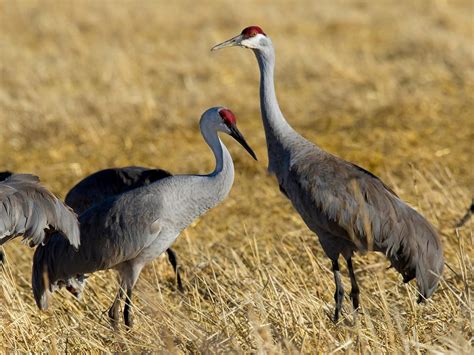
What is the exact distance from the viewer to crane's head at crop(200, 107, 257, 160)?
5207 millimetres

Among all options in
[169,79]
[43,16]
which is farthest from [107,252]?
[43,16]

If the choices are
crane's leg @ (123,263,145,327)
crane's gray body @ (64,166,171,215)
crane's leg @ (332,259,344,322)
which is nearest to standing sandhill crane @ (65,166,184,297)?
crane's gray body @ (64,166,171,215)

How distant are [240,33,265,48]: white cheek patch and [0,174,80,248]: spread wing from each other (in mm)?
1379

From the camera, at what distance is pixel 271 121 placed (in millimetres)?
5262

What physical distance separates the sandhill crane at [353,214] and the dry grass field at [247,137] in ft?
0.42

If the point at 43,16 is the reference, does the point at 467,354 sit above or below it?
below

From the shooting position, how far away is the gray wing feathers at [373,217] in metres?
4.64

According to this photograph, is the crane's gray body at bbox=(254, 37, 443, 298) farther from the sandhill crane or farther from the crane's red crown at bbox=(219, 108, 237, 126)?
the crane's red crown at bbox=(219, 108, 237, 126)

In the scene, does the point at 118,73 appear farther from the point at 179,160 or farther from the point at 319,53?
the point at 179,160

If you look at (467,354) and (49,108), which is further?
(49,108)

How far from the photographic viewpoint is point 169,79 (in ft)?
39.7

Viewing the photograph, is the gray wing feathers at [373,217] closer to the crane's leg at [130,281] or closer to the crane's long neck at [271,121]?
the crane's long neck at [271,121]

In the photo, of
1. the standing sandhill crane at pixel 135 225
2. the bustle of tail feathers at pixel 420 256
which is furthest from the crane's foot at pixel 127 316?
the bustle of tail feathers at pixel 420 256

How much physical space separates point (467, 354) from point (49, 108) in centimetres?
758
